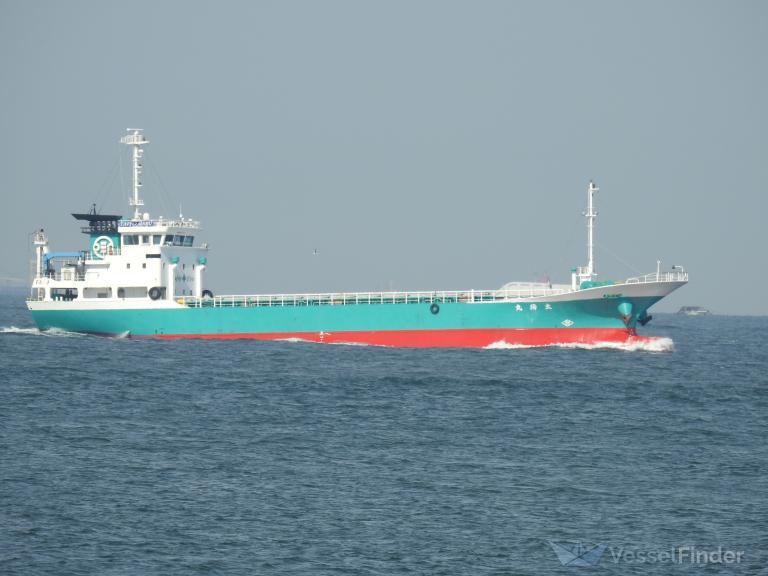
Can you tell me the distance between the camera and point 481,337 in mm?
60250

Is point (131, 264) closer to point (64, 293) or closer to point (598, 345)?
point (64, 293)

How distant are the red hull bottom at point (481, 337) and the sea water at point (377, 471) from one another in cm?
916

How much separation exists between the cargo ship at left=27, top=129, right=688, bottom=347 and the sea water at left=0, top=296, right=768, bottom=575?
9131 mm

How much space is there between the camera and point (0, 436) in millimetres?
32344

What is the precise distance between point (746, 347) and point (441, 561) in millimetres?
68641

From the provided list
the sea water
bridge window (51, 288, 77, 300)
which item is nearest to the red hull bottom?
the sea water

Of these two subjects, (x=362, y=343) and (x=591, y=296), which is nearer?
(x=591, y=296)

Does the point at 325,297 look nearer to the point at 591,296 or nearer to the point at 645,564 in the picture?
the point at 591,296

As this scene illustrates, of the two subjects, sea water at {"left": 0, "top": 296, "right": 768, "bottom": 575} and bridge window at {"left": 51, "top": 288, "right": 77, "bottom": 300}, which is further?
bridge window at {"left": 51, "top": 288, "right": 77, "bottom": 300}

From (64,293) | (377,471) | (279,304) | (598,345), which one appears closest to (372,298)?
(279,304)

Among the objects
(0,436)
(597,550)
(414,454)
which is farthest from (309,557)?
(0,436)

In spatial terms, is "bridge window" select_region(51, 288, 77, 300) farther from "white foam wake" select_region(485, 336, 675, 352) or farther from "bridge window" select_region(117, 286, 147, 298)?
"white foam wake" select_region(485, 336, 675, 352)

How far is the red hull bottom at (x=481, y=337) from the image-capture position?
195 feet

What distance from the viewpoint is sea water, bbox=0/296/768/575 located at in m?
21.8
